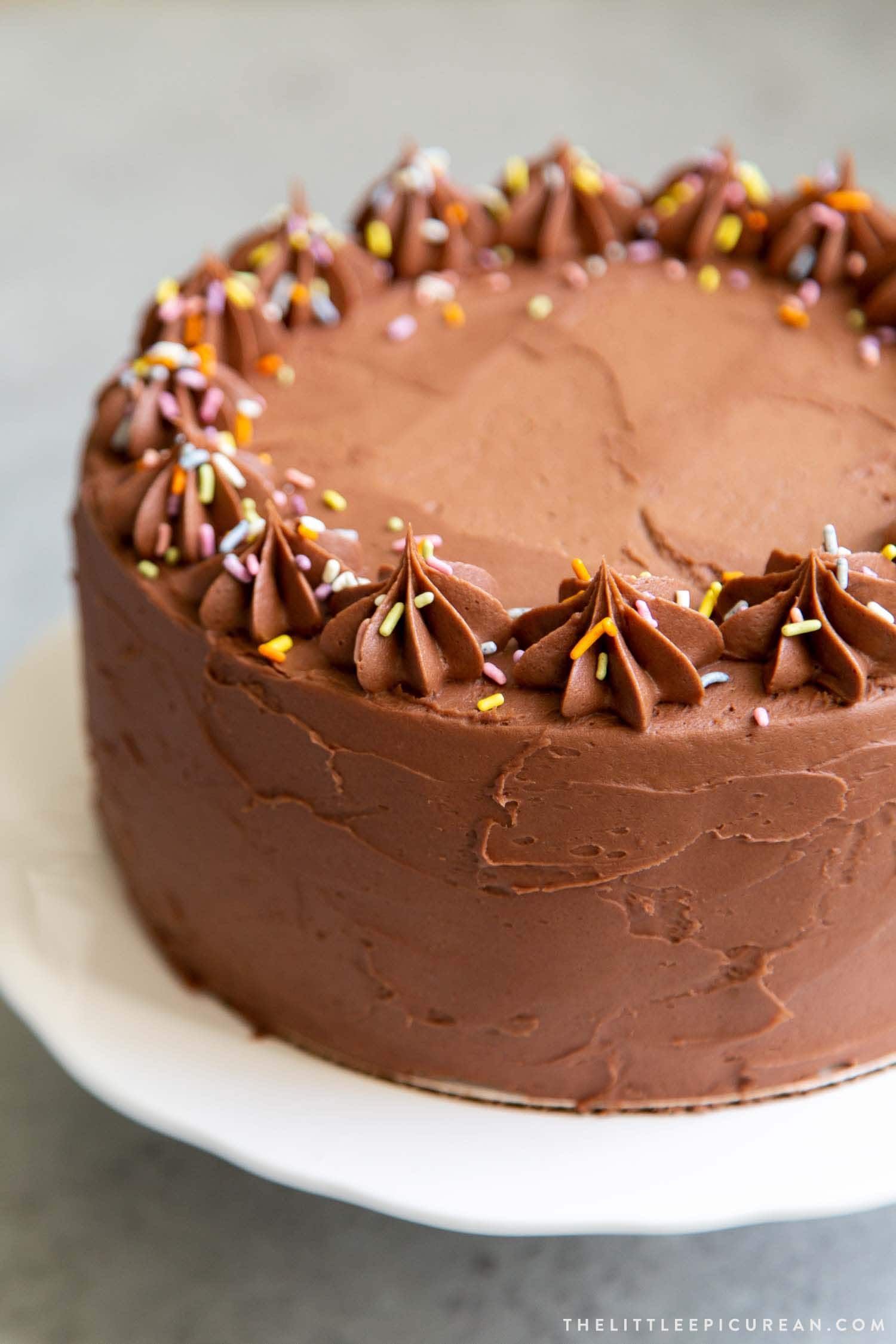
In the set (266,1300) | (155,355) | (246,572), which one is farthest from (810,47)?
(266,1300)

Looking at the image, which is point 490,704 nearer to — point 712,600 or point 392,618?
point 392,618

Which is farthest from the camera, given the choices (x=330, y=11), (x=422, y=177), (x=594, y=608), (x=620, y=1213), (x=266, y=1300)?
(x=330, y=11)

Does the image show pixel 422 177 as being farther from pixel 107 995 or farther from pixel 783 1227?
pixel 783 1227

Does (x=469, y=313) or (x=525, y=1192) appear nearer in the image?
(x=525, y=1192)


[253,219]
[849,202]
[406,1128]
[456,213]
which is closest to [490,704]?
[406,1128]

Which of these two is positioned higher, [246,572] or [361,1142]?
[246,572]

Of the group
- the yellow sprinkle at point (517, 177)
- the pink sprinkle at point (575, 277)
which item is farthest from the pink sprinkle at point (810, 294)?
the yellow sprinkle at point (517, 177)

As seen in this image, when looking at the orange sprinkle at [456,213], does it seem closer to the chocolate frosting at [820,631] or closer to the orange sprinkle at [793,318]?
the orange sprinkle at [793,318]
